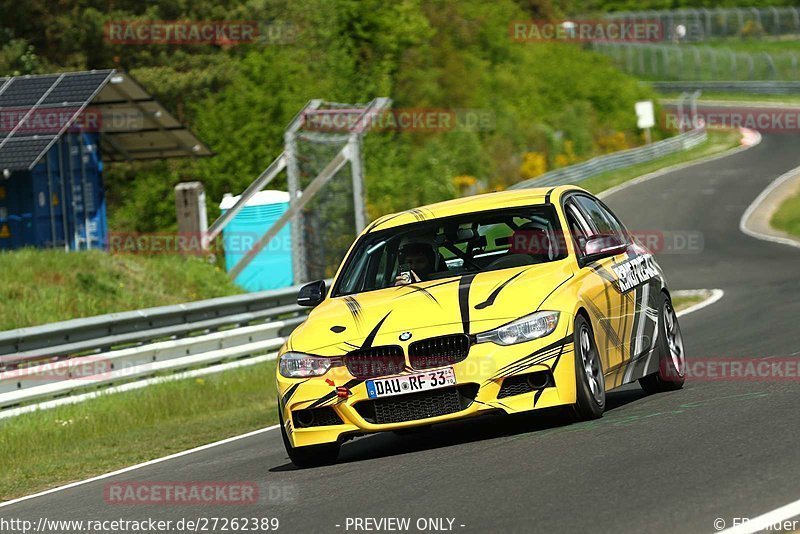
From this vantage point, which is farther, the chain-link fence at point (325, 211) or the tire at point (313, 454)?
the chain-link fence at point (325, 211)

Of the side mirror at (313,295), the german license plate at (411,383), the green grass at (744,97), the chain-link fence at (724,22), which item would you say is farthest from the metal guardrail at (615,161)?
the chain-link fence at (724,22)

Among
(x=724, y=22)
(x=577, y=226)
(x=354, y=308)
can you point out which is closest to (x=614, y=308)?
(x=577, y=226)

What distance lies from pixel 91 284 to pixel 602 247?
1194 cm

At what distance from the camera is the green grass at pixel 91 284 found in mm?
18797

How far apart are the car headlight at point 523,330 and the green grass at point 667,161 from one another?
132 ft

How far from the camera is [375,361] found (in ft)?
28.7

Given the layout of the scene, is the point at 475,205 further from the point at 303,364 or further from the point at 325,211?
the point at 325,211

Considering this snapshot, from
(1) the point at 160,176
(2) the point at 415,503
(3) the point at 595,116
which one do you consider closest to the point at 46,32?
(1) the point at 160,176

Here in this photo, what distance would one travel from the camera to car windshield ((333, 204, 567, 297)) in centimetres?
998

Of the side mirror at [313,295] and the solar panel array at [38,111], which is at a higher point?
the solar panel array at [38,111]

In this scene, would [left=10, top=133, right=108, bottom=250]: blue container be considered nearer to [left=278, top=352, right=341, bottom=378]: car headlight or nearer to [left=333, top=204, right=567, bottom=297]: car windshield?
[left=333, top=204, right=567, bottom=297]: car windshield

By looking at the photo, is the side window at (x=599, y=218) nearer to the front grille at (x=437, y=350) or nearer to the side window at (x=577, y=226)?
the side window at (x=577, y=226)

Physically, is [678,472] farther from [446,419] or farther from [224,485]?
[224,485]

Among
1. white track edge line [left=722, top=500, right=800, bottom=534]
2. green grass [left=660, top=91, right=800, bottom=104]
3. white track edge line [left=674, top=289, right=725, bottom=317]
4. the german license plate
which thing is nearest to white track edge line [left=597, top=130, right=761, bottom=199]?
green grass [left=660, top=91, right=800, bottom=104]
